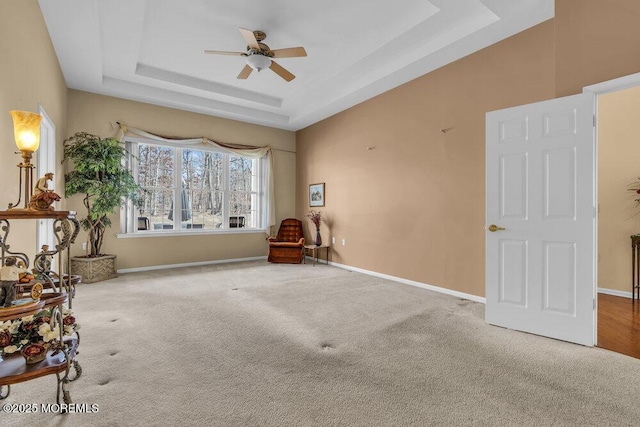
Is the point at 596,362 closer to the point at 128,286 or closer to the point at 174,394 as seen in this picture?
the point at 174,394

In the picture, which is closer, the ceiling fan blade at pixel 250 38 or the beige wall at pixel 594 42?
the beige wall at pixel 594 42

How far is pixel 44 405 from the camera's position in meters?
1.75

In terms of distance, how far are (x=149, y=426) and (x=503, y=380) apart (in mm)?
2138

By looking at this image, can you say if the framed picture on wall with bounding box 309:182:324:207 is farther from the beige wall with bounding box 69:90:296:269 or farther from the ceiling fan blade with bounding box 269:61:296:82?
the ceiling fan blade with bounding box 269:61:296:82

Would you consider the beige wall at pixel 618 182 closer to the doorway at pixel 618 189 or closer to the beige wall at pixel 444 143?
the doorway at pixel 618 189

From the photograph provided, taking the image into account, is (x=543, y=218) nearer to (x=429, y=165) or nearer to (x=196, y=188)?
(x=429, y=165)

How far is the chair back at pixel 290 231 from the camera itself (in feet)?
22.3

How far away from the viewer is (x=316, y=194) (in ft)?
21.9

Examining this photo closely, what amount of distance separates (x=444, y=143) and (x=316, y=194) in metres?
3.14

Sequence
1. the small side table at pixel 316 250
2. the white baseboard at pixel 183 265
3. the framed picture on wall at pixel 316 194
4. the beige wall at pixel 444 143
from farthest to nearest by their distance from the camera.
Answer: the framed picture on wall at pixel 316 194 → the small side table at pixel 316 250 → the white baseboard at pixel 183 265 → the beige wall at pixel 444 143

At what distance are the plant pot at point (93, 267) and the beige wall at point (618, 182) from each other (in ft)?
23.5

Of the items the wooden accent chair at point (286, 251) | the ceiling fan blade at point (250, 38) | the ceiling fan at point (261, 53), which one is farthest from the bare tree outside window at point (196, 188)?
the ceiling fan blade at point (250, 38)

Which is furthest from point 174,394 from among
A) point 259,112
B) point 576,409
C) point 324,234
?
point 259,112

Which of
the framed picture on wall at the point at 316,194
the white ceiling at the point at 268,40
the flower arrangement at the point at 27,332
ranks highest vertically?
the white ceiling at the point at 268,40
